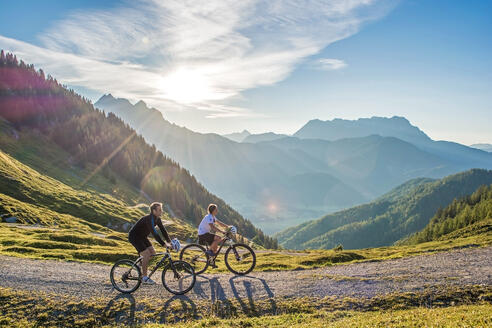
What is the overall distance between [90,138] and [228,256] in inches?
5653

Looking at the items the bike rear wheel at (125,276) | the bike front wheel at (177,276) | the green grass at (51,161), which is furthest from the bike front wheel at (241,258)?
the green grass at (51,161)

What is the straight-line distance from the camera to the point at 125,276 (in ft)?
45.9

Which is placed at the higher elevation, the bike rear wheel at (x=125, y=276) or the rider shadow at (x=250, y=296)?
the bike rear wheel at (x=125, y=276)

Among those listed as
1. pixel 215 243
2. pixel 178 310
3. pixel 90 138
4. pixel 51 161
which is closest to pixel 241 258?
pixel 215 243

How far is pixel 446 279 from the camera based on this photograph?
16203 millimetres

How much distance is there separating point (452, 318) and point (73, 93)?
215m

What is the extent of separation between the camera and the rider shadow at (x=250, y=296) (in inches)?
504

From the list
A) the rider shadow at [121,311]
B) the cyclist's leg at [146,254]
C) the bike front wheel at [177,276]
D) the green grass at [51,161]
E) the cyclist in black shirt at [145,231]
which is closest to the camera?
the rider shadow at [121,311]

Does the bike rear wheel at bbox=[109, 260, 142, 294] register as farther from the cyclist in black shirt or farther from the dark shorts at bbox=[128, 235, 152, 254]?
the dark shorts at bbox=[128, 235, 152, 254]

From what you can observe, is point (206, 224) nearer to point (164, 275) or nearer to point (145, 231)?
point (164, 275)

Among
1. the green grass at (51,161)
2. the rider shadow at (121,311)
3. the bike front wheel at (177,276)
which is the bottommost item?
the rider shadow at (121,311)

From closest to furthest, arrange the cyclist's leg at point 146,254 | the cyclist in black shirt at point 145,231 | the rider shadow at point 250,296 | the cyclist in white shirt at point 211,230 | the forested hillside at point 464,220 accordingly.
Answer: the rider shadow at point 250,296, the cyclist in black shirt at point 145,231, the cyclist's leg at point 146,254, the cyclist in white shirt at point 211,230, the forested hillside at point 464,220

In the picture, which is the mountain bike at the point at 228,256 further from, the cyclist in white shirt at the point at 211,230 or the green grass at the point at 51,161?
the green grass at the point at 51,161

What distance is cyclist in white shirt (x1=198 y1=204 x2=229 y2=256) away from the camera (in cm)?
1697
